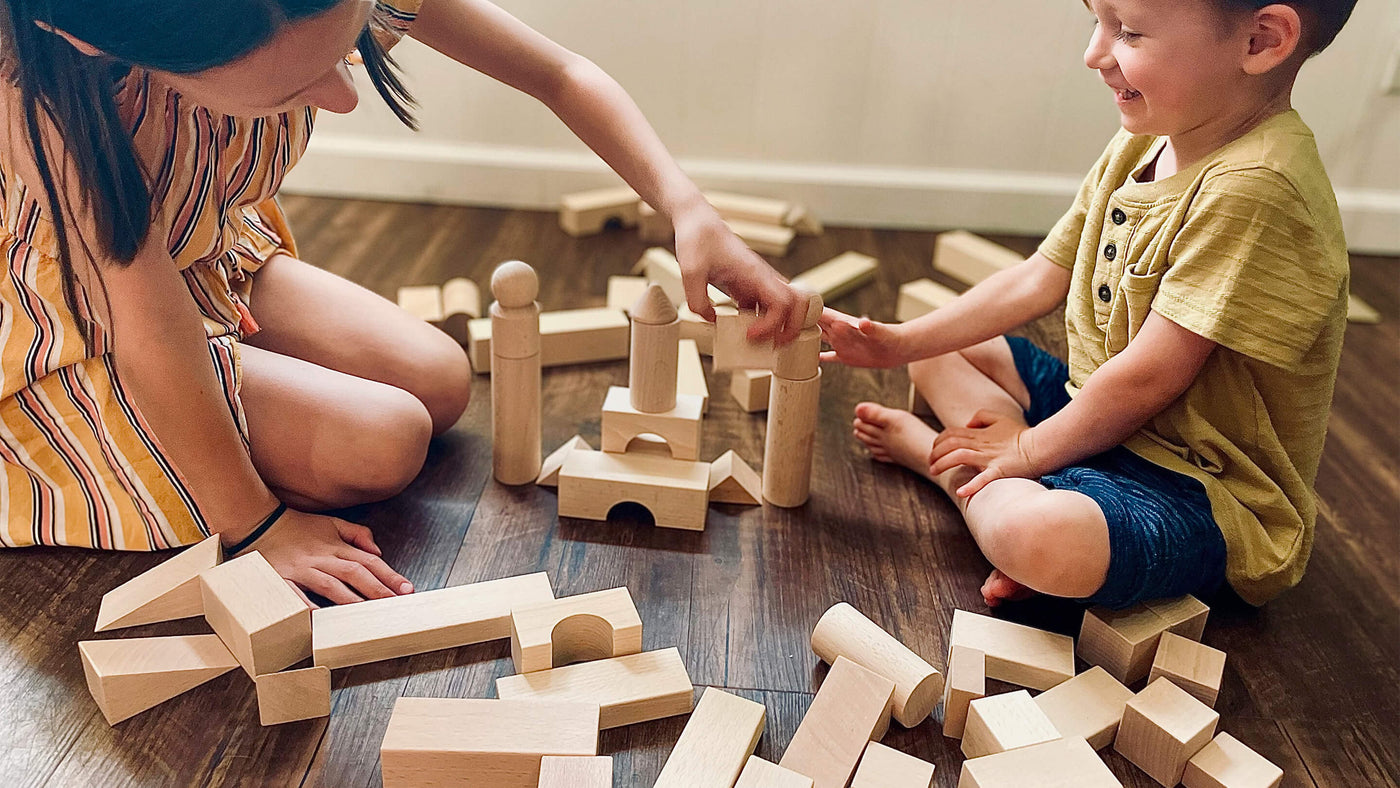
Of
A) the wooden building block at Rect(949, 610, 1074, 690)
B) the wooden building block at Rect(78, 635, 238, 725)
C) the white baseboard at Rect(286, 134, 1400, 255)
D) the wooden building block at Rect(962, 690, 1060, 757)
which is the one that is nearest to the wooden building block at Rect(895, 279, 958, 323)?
the white baseboard at Rect(286, 134, 1400, 255)

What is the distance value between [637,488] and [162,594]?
0.43 m

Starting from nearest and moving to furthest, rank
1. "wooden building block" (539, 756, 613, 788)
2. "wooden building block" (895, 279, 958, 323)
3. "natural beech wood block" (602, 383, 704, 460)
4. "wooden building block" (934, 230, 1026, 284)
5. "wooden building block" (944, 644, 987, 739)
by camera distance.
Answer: "wooden building block" (539, 756, 613, 788)
"wooden building block" (944, 644, 987, 739)
"natural beech wood block" (602, 383, 704, 460)
"wooden building block" (895, 279, 958, 323)
"wooden building block" (934, 230, 1026, 284)

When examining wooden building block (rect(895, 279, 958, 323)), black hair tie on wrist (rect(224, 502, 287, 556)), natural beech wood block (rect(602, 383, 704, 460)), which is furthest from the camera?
wooden building block (rect(895, 279, 958, 323))

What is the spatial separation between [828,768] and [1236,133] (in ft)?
2.08

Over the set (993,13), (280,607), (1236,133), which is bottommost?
(280,607)

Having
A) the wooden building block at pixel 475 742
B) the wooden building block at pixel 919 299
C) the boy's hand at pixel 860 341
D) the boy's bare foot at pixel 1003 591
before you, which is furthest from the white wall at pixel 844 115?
the wooden building block at pixel 475 742

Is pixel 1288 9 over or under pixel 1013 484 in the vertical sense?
over

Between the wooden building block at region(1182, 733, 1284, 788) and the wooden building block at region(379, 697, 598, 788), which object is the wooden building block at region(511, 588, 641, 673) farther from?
the wooden building block at region(1182, 733, 1284, 788)

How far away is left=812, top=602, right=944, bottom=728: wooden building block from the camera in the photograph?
868 millimetres

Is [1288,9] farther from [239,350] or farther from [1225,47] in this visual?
[239,350]

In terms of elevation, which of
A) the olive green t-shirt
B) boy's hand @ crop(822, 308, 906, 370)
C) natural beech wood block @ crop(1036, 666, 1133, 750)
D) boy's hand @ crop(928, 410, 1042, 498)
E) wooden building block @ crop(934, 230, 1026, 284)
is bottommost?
wooden building block @ crop(934, 230, 1026, 284)

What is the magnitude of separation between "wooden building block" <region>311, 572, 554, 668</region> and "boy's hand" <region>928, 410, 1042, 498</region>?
0.40 m

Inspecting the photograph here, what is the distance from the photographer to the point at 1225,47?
2.97 ft

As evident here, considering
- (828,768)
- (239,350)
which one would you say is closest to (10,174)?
(239,350)
